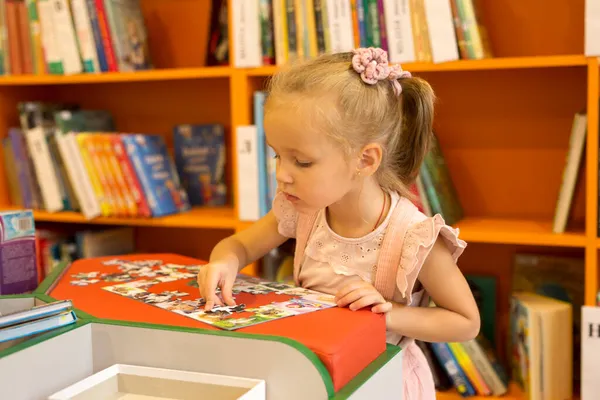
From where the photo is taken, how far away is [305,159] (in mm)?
1050

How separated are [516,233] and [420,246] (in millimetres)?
884

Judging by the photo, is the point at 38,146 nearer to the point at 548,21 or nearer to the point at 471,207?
the point at 471,207

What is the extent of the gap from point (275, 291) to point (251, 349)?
23cm

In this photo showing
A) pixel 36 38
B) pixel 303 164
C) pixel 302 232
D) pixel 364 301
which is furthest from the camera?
pixel 36 38

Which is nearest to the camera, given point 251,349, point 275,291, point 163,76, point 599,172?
point 251,349

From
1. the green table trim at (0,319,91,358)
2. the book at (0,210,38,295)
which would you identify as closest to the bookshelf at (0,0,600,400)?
the book at (0,210,38,295)

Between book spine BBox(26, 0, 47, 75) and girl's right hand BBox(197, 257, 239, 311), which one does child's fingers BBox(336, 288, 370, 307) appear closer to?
girl's right hand BBox(197, 257, 239, 311)

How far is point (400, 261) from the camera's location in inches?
44.9

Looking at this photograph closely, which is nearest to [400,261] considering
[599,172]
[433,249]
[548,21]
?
[433,249]

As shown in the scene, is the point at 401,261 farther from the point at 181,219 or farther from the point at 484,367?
the point at 181,219

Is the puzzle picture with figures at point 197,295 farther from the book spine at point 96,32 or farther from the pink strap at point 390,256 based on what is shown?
the book spine at point 96,32

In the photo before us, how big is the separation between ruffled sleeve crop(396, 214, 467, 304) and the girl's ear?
119 mm

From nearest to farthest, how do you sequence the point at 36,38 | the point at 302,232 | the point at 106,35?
the point at 302,232, the point at 106,35, the point at 36,38

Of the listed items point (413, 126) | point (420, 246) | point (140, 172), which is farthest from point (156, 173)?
point (420, 246)
